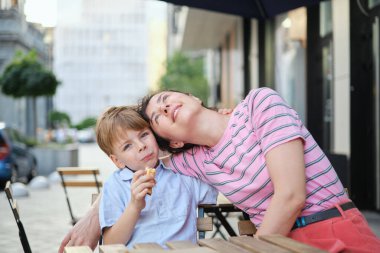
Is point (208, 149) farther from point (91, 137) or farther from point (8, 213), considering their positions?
point (91, 137)

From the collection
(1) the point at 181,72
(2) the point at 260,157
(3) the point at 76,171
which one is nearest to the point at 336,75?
(3) the point at 76,171

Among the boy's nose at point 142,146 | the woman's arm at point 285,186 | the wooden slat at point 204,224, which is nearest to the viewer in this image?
the woman's arm at point 285,186

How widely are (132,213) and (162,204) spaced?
268 millimetres

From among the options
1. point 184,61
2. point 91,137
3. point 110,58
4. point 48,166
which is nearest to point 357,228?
point 48,166

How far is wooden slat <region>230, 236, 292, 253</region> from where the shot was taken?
2.15 metres

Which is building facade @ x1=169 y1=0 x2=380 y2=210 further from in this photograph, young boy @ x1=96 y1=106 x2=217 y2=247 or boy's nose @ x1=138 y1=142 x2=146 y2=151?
boy's nose @ x1=138 y1=142 x2=146 y2=151

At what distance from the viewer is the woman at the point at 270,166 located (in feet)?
8.74

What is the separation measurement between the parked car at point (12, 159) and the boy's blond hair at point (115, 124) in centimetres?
1158

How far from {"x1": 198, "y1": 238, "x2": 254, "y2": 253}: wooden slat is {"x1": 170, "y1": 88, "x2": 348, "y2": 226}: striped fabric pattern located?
497mm

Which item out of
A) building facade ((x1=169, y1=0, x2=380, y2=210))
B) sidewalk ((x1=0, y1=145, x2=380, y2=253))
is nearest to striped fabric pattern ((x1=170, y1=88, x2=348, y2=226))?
sidewalk ((x1=0, y1=145, x2=380, y2=253))

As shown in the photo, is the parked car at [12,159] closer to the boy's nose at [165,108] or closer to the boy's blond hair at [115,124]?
the boy's blond hair at [115,124]

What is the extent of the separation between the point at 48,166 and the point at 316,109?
988 cm

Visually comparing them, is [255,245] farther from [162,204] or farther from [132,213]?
[162,204]

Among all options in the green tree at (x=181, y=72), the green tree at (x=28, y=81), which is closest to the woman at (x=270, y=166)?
the green tree at (x=28, y=81)
